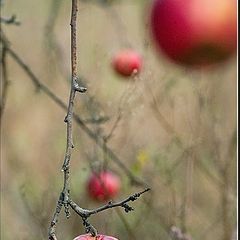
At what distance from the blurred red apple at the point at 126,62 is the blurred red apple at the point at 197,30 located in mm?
1275

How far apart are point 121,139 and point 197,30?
6.79 ft

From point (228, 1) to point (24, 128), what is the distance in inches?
122

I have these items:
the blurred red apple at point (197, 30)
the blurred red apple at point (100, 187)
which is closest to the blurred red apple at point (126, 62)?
the blurred red apple at point (100, 187)

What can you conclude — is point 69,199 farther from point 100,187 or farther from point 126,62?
point 126,62

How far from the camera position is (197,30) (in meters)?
1.11

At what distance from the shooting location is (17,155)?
3795mm

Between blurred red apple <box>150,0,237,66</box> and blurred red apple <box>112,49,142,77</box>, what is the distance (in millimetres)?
1275

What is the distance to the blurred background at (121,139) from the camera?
8.47 ft

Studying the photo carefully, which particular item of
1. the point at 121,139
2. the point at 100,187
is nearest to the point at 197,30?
the point at 100,187

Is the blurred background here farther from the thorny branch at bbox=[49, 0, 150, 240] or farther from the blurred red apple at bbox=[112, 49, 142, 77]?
the thorny branch at bbox=[49, 0, 150, 240]

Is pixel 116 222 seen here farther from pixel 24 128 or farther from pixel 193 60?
pixel 193 60

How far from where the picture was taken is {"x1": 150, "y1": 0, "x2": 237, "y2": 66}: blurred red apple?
1.09 meters

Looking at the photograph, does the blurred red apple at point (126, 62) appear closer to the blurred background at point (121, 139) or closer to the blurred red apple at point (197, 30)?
the blurred background at point (121, 139)

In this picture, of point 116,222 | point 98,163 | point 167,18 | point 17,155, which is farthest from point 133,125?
point 167,18
